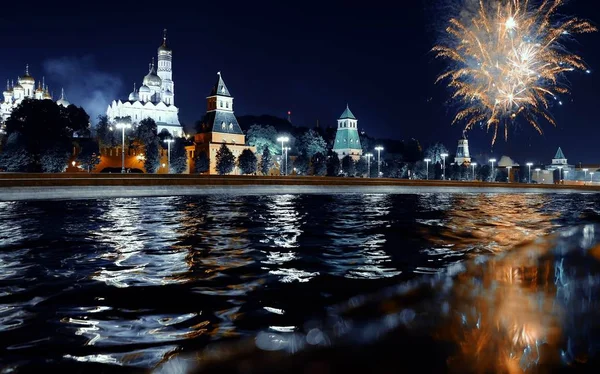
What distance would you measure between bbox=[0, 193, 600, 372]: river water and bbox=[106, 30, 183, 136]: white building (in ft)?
438

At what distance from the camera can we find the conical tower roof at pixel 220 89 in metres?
109

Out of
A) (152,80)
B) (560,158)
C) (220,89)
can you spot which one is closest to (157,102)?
(152,80)

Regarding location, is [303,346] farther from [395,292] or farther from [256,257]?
[256,257]

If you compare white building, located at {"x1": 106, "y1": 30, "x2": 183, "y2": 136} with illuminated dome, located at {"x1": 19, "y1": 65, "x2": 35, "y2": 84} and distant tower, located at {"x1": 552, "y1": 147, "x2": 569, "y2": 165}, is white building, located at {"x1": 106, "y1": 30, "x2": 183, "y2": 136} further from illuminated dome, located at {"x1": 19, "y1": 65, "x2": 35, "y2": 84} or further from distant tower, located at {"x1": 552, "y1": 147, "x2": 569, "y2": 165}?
distant tower, located at {"x1": 552, "y1": 147, "x2": 569, "y2": 165}

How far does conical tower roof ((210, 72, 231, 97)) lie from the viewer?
10871 cm

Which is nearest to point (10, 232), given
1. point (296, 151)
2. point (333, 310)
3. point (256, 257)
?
point (256, 257)

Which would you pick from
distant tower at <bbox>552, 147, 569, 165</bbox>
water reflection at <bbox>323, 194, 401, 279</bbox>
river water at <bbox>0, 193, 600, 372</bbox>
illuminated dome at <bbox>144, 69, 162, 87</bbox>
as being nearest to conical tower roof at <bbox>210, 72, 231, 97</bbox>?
illuminated dome at <bbox>144, 69, 162, 87</bbox>

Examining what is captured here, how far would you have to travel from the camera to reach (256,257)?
11.2m

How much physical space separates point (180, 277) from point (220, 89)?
Answer: 104140 millimetres

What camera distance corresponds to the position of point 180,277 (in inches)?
350

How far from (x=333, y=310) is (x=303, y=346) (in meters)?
1.49

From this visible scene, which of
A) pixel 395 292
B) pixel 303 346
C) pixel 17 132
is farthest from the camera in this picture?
pixel 17 132

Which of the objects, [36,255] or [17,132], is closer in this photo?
[36,255]

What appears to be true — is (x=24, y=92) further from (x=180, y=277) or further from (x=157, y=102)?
(x=180, y=277)
